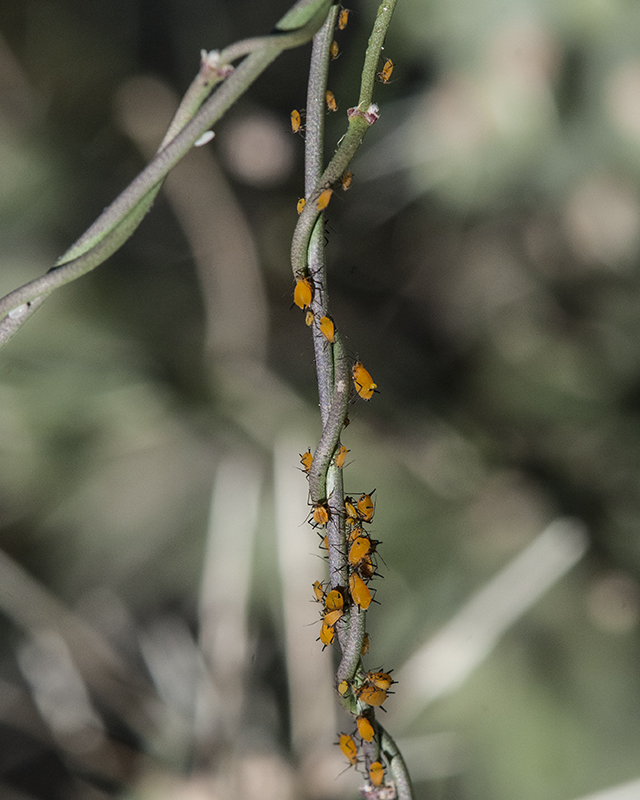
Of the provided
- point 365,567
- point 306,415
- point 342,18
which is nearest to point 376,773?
point 365,567

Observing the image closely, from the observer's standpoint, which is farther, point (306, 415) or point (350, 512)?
point (306, 415)

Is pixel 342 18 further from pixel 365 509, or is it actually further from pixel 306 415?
pixel 306 415

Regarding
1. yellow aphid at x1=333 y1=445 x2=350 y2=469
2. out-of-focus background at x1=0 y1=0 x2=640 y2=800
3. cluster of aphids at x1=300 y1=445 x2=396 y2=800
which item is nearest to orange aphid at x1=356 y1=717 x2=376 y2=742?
cluster of aphids at x1=300 y1=445 x2=396 y2=800

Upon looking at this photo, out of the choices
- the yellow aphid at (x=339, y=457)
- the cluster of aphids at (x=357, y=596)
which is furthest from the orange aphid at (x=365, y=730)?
the yellow aphid at (x=339, y=457)

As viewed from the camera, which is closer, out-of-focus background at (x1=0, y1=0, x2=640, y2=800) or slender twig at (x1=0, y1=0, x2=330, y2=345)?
slender twig at (x1=0, y1=0, x2=330, y2=345)

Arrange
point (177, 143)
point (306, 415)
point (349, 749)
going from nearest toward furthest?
point (177, 143) → point (349, 749) → point (306, 415)

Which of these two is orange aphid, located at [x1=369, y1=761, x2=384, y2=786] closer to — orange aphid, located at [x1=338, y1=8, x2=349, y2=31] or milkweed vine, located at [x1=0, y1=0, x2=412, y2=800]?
milkweed vine, located at [x1=0, y1=0, x2=412, y2=800]
